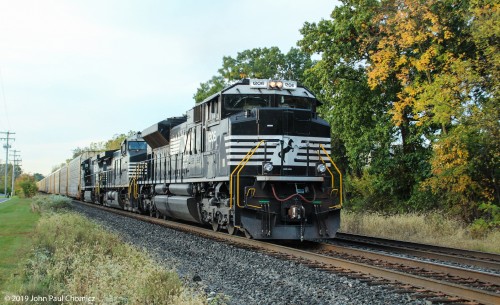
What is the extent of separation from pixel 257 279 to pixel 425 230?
8.81 meters

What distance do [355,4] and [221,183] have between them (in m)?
12.3

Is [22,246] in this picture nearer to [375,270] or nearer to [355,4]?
[375,270]

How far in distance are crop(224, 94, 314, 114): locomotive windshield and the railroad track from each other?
11.1 feet

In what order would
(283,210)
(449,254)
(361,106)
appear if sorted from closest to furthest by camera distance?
(449,254)
(283,210)
(361,106)

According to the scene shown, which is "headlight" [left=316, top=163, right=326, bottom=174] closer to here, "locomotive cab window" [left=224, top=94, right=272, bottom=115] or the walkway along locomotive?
the walkway along locomotive

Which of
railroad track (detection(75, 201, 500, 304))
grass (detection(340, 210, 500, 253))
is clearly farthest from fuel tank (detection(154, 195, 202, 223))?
grass (detection(340, 210, 500, 253))

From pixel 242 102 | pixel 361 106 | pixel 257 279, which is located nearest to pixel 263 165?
pixel 242 102

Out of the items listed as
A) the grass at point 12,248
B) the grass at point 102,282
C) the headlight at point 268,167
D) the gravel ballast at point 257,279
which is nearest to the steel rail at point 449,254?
the gravel ballast at point 257,279

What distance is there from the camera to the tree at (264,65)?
134 feet

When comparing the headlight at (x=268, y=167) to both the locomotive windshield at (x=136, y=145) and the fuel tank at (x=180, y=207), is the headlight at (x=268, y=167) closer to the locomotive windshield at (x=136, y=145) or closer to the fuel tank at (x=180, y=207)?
the fuel tank at (x=180, y=207)

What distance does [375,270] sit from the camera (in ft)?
28.2

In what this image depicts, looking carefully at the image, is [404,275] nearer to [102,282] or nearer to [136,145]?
[102,282]

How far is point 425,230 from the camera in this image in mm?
15820

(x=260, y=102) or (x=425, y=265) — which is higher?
(x=260, y=102)
